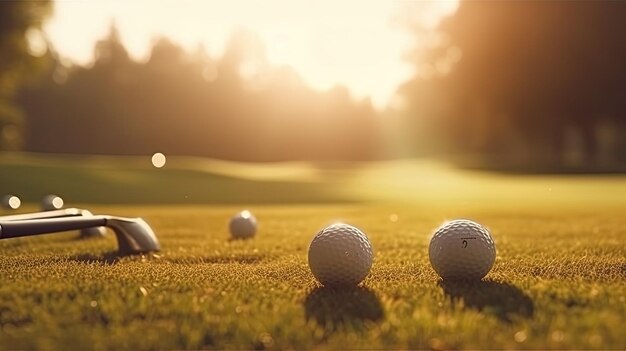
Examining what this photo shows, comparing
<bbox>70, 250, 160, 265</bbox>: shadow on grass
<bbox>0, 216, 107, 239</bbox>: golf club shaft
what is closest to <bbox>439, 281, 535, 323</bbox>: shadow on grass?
<bbox>70, 250, 160, 265</bbox>: shadow on grass

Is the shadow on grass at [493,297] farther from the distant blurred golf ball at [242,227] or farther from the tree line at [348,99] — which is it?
the tree line at [348,99]

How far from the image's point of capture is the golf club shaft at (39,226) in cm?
569

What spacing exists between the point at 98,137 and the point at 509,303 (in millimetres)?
59653

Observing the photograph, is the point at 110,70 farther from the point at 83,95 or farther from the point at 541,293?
→ the point at 541,293

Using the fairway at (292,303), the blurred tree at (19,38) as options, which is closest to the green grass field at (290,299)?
the fairway at (292,303)

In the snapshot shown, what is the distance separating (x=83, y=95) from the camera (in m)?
59.6

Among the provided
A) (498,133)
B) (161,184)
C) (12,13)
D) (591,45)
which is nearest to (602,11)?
(591,45)

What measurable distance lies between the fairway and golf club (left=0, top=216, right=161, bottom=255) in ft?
0.91

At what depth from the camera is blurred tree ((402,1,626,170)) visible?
142ft

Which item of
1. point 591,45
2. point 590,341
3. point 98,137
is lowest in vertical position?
point 590,341

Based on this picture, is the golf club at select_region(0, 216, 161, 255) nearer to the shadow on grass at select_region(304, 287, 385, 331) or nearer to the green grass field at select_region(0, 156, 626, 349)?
the green grass field at select_region(0, 156, 626, 349)

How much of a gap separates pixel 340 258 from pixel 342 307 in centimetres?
68

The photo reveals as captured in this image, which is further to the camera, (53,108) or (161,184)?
(53,108)

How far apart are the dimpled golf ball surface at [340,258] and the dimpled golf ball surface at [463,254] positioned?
0.58 m
